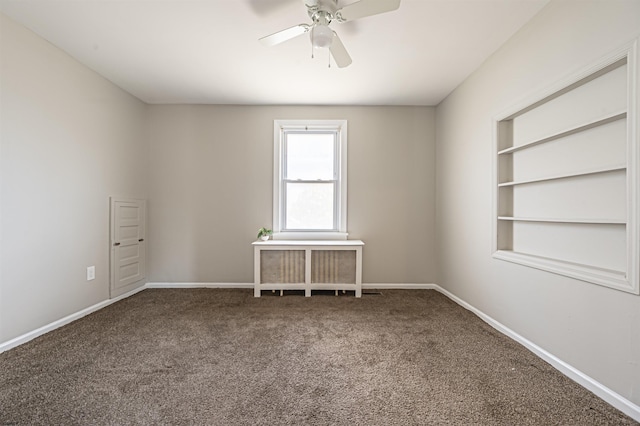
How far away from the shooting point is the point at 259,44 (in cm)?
254

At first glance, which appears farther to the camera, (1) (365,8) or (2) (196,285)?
(2) (196,285)

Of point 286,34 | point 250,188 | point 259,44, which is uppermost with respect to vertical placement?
point 259,44

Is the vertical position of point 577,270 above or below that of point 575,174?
below

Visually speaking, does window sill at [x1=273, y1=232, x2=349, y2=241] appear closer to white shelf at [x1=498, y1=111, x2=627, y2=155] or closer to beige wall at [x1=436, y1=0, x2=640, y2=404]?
beige wall at [x1=436, y1=0, x2=640, y2=404]

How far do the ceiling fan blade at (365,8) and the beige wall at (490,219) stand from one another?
120 cm

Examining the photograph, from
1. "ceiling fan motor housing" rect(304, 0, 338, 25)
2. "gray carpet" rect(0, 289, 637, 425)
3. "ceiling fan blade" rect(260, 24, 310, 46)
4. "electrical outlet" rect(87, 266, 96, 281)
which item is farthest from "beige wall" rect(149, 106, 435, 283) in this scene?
"ceiling fan motor housing" rect(304, 0, 338, 25)

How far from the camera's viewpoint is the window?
4.04 metres

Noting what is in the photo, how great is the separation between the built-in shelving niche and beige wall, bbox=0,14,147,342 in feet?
13.2

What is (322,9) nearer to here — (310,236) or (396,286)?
(310,236)

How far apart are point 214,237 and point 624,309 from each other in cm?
397

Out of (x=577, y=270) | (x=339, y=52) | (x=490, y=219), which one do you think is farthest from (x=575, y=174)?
(x=339, y=52)

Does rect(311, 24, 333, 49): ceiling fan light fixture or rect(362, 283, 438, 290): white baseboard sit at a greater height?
rect(311, 24, 333, 49): ceiling fan light fixture

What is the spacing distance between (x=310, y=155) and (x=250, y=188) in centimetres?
98

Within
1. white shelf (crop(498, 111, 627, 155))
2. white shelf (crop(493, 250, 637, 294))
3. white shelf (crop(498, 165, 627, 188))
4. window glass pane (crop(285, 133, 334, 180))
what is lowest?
white shelf (crop(493, 250, 637, 294))
